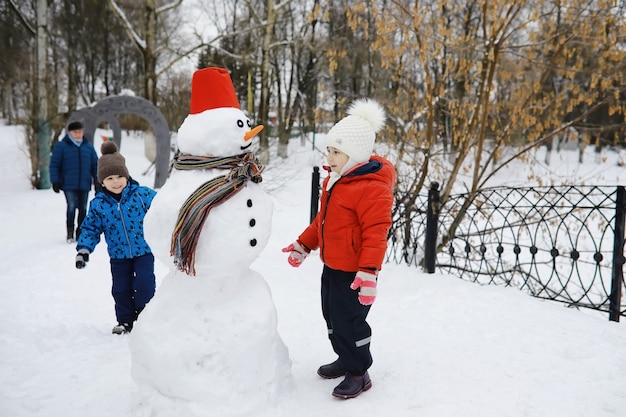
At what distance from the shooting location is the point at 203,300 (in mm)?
2342

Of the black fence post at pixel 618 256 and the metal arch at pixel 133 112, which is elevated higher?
the metal arch at pixel 133 112

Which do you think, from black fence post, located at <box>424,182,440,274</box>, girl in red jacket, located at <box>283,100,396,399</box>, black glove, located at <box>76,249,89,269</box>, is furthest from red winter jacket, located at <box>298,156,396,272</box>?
black fence post, located at <box>424,182,440,274</box>

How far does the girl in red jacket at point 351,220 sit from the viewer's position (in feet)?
8.02

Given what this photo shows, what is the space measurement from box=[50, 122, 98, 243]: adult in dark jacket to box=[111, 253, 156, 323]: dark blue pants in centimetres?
329

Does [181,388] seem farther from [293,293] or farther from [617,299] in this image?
[617,299]

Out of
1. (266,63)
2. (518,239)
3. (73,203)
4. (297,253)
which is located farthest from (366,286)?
(266,63)

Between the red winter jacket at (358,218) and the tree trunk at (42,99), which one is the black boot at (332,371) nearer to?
the red winter jacket at (358,218)

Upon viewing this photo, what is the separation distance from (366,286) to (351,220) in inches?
16.2

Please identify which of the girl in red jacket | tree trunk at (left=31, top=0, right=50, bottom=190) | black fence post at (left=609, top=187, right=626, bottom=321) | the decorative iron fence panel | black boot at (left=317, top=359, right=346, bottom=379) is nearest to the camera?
the girl in red jacket

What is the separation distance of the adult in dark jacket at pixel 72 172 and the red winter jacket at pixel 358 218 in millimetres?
4746

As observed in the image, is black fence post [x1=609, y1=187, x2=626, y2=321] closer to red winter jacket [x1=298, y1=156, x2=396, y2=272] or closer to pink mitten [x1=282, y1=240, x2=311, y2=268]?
red winter jacket [x1=298, y1=156, x2=396, y2=272]

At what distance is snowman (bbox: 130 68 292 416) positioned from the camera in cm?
222

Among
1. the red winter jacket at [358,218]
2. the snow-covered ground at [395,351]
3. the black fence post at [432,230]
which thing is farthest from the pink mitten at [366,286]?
the black fence post at [432,230]

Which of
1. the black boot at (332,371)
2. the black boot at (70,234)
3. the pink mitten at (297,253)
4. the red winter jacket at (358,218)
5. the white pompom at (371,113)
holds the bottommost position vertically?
the black boot at (332,371)
